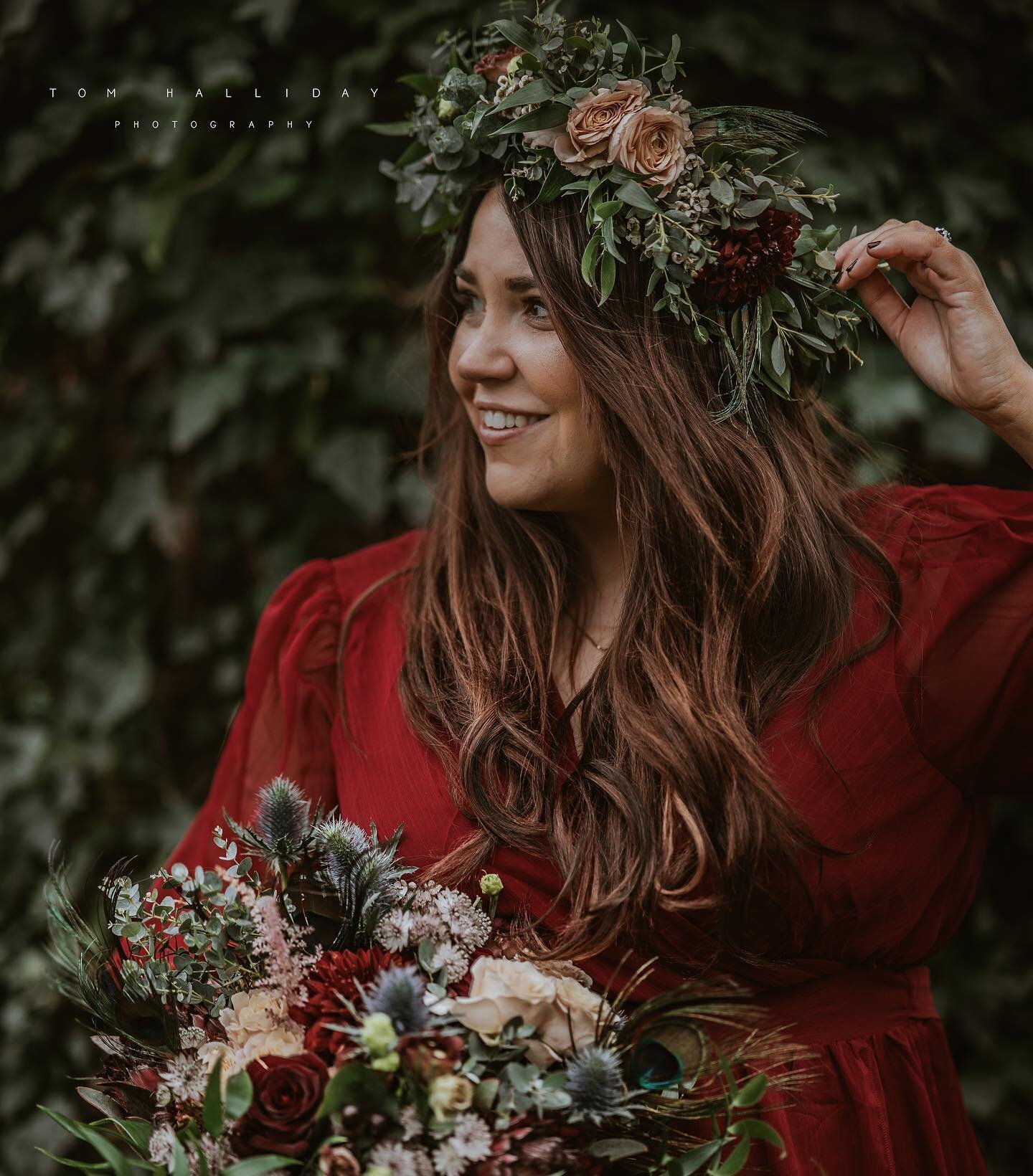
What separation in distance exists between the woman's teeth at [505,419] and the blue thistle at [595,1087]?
832 millimetres

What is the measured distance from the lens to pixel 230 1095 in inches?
41.7

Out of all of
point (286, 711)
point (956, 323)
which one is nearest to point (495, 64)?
point (956, 323)

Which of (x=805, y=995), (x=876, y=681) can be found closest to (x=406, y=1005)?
(x=805, y=995)

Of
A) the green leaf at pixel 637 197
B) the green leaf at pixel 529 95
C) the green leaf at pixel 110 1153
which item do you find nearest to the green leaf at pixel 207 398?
the green leaf at pixel 529 95

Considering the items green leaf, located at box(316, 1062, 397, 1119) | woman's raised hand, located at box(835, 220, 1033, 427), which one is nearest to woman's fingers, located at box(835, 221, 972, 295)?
woman's raised hand, located at box(835, 220, 1033, 427)

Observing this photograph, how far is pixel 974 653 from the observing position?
1.48m

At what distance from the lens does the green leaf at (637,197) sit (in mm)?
1441

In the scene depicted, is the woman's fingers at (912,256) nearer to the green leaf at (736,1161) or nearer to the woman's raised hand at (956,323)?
the woman's raised hand at (956,323)

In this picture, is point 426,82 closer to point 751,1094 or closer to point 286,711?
point 286,711

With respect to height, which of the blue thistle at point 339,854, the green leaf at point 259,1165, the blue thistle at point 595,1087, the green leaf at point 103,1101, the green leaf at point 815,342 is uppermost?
the green leaf at point 815,342

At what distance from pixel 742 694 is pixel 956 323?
1.83ft

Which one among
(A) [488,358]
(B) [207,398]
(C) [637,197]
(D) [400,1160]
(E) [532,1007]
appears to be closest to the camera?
(D) [400,1160]

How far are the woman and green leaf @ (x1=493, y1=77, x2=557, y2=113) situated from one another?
0.07 meters

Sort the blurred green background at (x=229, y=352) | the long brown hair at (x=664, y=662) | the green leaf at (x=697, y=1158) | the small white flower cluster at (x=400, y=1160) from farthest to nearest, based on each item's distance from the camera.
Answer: the blurred green background at (x=229, y=352) < the long brown hair at (x=664, y=662) < the green leaf at (x=697, y=1158) < the small white flower cluster at (x=400, y=1160)
